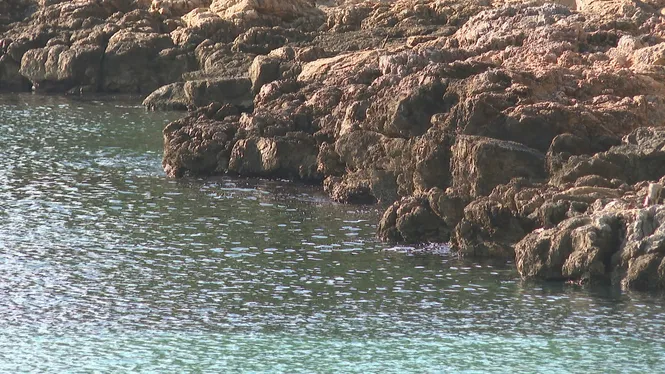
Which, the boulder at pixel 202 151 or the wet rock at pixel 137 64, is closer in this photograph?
the boulder at pixel 202 151

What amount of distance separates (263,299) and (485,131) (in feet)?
46.1

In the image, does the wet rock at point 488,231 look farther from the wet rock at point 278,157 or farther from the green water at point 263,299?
the wet rock at point 278,157

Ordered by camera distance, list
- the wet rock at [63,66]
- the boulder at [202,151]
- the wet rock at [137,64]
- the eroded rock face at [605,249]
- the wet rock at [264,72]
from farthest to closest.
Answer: the wet rock at [63,66], the wet rock at [137,64], the wet rock at [264,72], the boulder at [202,151], the eroded rock face at [605,249]

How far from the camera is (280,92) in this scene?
61.8m

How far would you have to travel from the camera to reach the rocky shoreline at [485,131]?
39.4 metres

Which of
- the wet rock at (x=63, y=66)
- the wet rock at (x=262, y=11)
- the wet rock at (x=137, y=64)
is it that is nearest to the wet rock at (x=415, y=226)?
the wet rock at (x=137, y=64)

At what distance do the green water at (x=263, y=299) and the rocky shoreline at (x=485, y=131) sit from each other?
1.37 m

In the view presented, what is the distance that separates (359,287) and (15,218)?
16.2 m

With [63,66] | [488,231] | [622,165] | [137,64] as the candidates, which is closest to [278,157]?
[488,231]

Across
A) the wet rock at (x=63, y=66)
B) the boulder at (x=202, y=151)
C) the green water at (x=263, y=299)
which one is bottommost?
the green water at (x=263, y=299)

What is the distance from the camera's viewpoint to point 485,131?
48.1 metres

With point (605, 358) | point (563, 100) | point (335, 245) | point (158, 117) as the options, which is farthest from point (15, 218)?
point (158, 117)

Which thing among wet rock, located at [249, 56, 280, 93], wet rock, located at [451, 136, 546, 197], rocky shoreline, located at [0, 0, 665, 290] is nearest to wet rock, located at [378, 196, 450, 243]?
rocky shoreline, located at [0, 0, 665, 290]

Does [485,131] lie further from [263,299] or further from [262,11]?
[262,11]
